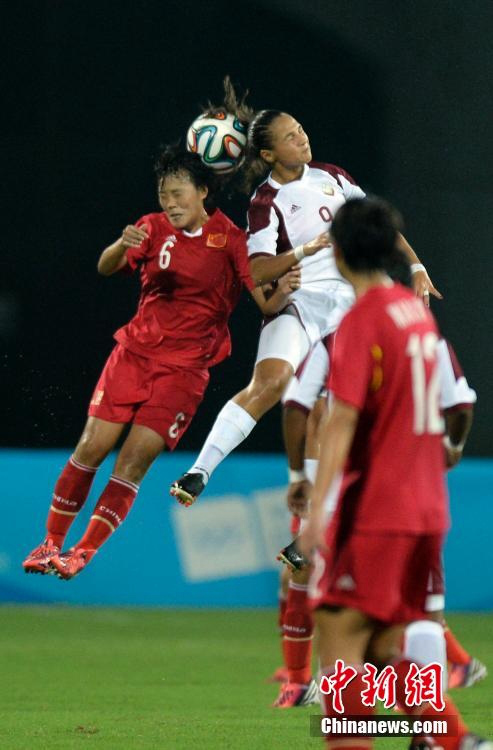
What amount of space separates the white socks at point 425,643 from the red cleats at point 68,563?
2391 mm

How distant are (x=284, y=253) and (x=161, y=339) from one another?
75cm

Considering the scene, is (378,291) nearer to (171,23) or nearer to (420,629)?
(420,629)

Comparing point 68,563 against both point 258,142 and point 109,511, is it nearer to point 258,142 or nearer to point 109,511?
point 109,511

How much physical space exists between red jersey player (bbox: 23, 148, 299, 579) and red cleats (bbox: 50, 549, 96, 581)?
141 millimetres

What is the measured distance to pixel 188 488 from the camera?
7.09 meters

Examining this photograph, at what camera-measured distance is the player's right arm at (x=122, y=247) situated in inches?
284

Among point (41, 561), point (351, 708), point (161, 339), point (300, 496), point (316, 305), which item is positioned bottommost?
point (41, 561)

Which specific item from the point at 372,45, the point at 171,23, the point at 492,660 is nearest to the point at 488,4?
the point at 372,45

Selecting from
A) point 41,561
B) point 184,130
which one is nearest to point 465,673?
point 41,561

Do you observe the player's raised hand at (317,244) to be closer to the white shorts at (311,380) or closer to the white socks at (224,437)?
the white shorts at (311,380)

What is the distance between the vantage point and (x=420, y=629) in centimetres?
500

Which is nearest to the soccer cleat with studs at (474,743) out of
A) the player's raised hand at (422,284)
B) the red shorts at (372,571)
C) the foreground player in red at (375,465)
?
the foreground player in red at (375,465)

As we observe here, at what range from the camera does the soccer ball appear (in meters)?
7.52

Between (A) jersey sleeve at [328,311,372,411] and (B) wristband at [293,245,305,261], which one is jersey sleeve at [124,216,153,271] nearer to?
(B) wristband at [293,245,305,261]
